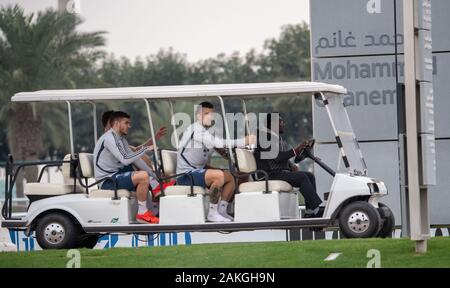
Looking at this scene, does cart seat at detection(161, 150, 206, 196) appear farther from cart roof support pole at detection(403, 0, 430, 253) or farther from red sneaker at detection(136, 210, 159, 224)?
cart roof support pole at detection(403, 0, 430, 253)

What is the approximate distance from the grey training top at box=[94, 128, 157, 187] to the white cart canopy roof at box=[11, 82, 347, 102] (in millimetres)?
505

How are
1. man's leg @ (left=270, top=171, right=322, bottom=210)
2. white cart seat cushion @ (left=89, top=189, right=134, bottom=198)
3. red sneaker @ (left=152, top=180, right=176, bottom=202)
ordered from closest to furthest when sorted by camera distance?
man's leg @ (left=270, top=171, right=322, bottom=210) < white cart seat cushion @ (left=89, top=189, right=134, bottom=198) < red sneaker @ (left=152, top=180, right=176, bottom=202)

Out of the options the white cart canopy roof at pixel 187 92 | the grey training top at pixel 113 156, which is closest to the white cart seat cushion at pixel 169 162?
the grey training top at pixel 113 156

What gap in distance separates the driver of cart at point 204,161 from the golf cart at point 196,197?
0.12 meters

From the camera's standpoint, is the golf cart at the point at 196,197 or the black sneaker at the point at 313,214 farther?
the black sneaker at the point at 313,214

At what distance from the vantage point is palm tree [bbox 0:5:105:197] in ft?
132

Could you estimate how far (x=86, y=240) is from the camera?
16469mm

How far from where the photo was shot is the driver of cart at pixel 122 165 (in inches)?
613

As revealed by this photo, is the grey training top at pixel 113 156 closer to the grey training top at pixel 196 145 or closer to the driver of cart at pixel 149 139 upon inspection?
the driver of cart at pixel 149 139

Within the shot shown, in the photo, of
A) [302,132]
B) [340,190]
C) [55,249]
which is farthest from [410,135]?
[302,132]

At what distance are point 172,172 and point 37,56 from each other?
1047 inches

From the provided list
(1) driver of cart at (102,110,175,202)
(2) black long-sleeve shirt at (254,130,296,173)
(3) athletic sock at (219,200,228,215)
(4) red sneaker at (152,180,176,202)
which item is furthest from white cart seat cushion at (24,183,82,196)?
(2) black long-sleeve shirt at (254,130,296,173)

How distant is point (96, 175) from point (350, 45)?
5.66m
